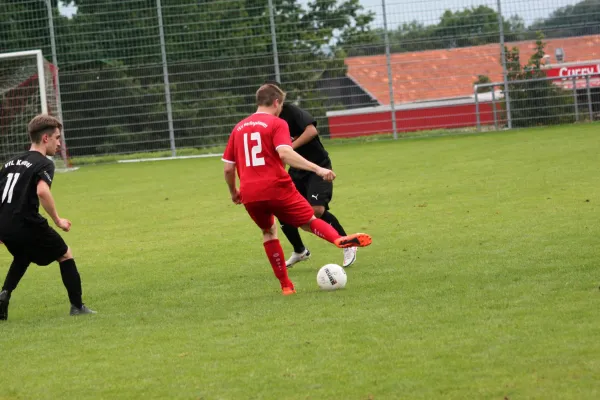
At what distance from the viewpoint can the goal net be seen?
2327cm

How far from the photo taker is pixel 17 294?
28.1ft

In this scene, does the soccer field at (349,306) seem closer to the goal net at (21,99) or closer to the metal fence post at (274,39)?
the goal net at (21,99)

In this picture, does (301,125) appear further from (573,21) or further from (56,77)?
(573,21)

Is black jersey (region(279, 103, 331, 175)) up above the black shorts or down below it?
above

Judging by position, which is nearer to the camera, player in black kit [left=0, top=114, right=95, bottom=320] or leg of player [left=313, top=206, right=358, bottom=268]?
player in black kit [left=0, top=114, right=95, bottom=320]

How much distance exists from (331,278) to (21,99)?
693 inches

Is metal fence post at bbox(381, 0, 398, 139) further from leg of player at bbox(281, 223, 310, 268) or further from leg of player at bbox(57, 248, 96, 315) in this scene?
leg of player at bbox(57, 248, 96, 315)

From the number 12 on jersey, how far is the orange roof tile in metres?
18.0

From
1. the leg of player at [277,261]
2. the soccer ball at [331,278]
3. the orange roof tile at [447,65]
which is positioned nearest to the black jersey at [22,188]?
the leg of player at [277,261]

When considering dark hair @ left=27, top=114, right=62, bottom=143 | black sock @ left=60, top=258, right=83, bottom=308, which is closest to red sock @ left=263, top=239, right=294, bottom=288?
black sock @ left=60, top=258, right=83, bottom=308

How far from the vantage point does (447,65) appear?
25281 mm

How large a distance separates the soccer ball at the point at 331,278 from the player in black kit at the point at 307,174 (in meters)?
1.24

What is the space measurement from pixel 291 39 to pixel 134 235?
1419cm

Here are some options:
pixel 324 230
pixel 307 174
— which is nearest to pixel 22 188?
pixel 324 230
